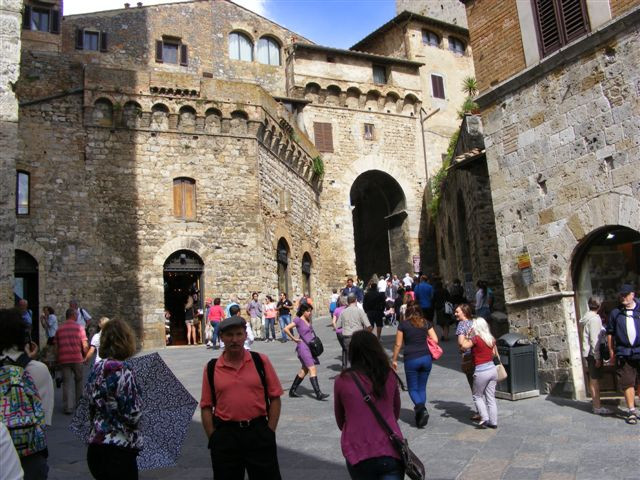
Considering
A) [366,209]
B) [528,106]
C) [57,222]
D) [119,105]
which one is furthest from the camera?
[366,209]

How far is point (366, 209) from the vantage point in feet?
114

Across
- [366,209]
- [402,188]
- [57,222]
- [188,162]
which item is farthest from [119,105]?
[366,209]

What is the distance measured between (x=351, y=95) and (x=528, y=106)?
71.4 feet

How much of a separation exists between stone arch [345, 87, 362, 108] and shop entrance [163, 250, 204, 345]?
14175 mm

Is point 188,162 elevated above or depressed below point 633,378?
above

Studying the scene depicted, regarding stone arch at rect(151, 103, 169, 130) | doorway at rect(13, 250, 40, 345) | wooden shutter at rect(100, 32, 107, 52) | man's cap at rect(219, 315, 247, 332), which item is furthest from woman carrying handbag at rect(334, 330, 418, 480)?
wooden shutter at rect(100, 32, 107, 52)

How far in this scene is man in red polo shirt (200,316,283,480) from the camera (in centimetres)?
362

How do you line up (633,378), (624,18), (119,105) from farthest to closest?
(119,105) < (624,18) < (633,378)

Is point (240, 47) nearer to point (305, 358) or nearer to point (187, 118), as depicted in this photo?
point (187, 118)

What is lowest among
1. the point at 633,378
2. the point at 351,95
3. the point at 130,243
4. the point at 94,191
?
the point at 633,378

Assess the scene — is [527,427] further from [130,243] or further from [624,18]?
[130,243]

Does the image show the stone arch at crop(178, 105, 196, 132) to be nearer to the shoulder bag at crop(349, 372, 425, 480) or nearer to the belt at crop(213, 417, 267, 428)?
the belt at crop(213, 417, 267, 428)

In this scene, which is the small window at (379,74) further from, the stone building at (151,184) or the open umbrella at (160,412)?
the open umbrella at (160,412)

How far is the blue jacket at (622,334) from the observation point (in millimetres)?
6656
